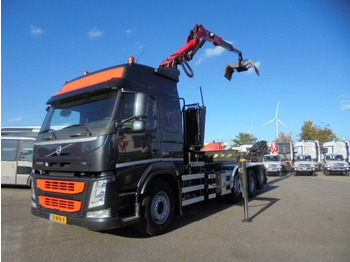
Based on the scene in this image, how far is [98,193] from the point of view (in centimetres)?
479

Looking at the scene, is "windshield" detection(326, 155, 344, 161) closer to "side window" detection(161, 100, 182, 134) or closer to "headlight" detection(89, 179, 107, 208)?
"side window" detection(161, 100, 182, 134)

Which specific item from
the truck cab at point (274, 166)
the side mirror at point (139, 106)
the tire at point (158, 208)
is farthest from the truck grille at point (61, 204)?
the truck cab at point (274, 166)

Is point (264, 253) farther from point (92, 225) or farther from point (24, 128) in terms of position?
point (24, 128)

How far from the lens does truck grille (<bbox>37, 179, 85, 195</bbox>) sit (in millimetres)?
4938

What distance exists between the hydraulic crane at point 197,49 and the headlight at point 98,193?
4.72m

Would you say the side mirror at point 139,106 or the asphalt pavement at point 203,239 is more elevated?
the side mirror at point 139,106

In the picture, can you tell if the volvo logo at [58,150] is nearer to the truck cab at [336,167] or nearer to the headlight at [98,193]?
the headlight at [98,193]

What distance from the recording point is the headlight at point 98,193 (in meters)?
4.78

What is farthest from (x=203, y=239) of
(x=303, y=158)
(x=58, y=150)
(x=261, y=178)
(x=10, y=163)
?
(x=303, y=158)

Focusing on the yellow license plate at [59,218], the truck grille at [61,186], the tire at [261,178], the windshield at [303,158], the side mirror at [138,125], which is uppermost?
the side mirror at [138,125]

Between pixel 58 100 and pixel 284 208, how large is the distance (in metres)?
6.69

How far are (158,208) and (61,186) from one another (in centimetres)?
189

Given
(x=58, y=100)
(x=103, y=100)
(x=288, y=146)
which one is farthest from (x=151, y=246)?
(x=288, y=146)

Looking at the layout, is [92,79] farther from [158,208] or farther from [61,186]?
[158,208]
